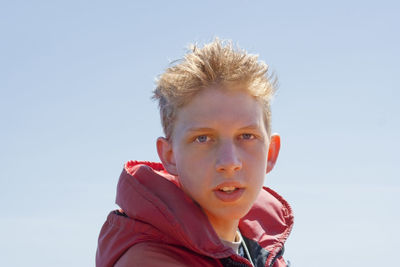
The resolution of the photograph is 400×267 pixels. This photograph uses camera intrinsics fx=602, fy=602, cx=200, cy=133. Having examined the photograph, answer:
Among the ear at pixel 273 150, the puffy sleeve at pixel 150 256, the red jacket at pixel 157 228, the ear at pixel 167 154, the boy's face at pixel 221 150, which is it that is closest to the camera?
the puffy sleeve at pixel 150 256

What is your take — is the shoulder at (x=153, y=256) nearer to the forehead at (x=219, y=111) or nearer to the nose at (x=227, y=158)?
the nose at (x=227, y=158)

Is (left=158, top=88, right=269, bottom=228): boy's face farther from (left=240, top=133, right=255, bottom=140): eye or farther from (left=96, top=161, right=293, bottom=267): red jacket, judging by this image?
(left=96, top=161, right=293, bottom=267): red jacket

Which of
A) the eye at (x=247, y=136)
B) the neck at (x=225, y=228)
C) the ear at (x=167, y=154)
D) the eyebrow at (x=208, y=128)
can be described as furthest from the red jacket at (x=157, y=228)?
the eye at (x=247, y=136)

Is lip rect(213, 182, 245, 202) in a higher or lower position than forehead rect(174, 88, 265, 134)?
lower

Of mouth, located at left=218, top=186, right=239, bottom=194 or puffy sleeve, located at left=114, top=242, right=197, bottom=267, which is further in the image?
mouth, located at left=218, top=186, right=239, bottom=194

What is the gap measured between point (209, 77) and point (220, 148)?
47 centimetres

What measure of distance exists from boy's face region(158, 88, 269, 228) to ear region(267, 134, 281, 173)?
32 centimetres

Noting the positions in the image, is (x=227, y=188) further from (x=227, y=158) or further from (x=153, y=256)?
(x=153, y=256)

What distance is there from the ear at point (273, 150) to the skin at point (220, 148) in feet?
0.90

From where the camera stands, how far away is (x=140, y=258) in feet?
10.8

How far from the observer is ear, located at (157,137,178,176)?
388 centimetres

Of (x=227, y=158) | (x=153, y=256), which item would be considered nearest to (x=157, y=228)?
(x=153, y=256)

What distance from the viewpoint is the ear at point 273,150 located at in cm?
411

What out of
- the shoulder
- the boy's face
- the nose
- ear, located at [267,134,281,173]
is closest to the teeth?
the boy's face
